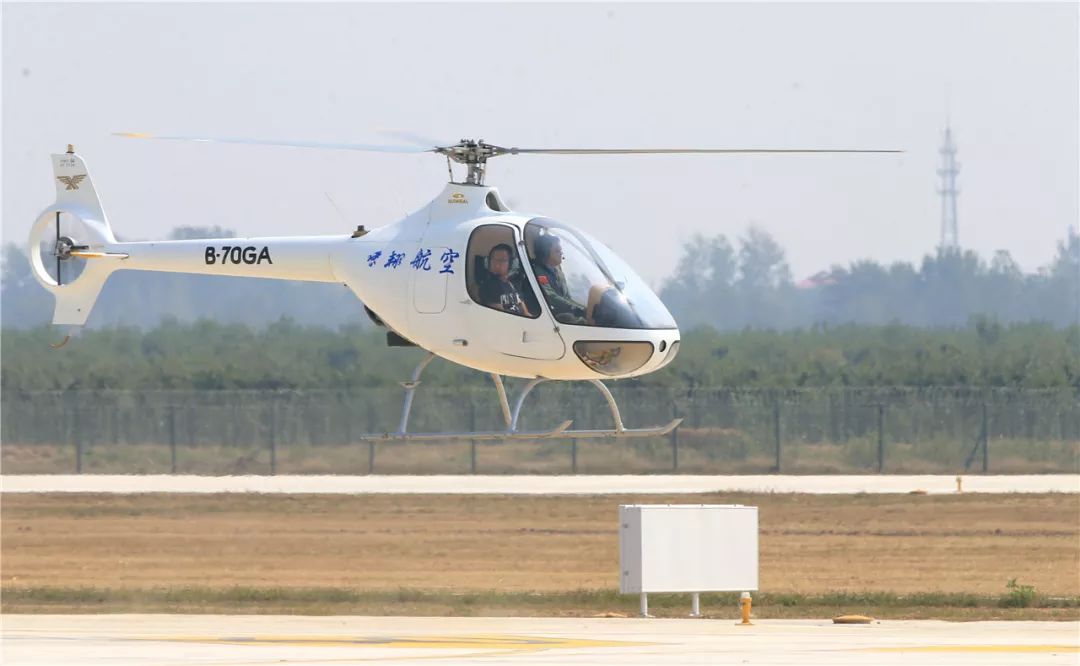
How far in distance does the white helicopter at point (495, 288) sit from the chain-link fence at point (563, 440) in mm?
23684

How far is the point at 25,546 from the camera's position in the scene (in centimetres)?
3512

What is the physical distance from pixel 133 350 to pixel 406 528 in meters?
18.8

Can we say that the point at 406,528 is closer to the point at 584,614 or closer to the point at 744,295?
the point at 584,614

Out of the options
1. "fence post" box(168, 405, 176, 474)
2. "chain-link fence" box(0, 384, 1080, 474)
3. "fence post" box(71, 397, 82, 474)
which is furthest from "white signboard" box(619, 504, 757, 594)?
"fence post" box(71, 397, 82, 474)

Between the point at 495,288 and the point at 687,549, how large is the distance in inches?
184

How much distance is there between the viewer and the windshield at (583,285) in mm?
20469

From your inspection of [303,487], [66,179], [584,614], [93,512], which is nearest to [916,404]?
[303,487]

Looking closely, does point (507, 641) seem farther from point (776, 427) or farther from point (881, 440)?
point (776, 427)

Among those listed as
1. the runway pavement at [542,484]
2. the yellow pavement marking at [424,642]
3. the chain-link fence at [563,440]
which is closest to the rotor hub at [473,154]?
the yellow pavement marking at [424,642]

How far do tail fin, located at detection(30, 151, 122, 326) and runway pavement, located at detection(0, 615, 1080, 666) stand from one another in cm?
400

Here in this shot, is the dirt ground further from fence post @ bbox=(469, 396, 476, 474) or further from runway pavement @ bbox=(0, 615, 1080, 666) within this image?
fence post @ bbox=(469, 396, 476, 474)

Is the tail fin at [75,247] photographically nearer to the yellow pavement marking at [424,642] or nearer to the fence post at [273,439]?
the yellow pavement marking at [424,642]

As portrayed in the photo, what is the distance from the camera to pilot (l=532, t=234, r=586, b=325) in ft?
67.5

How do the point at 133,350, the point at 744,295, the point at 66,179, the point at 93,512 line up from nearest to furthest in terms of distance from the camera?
the point at 66,179, the point at 93,512, the point at 133,350, the point at 744,295
